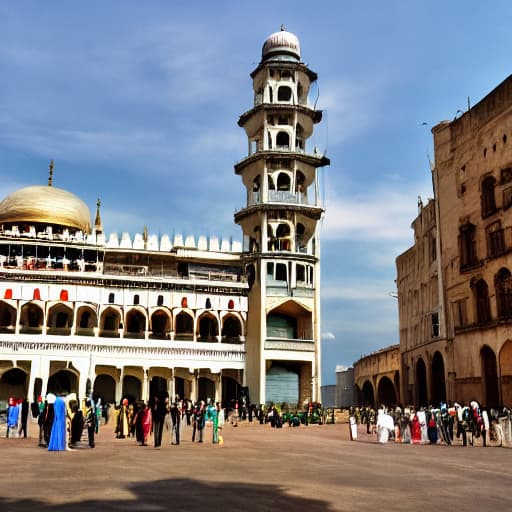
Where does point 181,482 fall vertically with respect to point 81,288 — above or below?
below

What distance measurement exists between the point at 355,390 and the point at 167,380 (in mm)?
27971

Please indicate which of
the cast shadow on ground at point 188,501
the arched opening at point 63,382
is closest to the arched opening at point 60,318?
the arched opening at point 63,382

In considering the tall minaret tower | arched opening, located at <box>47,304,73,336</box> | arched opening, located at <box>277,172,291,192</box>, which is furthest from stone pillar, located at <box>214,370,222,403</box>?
arched opening, located at <box>277,172,291,192</box>

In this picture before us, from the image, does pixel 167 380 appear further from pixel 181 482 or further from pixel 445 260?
pixel 181 482

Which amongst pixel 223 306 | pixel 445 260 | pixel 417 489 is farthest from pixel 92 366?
pixel 417 489

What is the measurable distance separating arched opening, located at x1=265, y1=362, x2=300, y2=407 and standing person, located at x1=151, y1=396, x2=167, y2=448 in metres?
25.4

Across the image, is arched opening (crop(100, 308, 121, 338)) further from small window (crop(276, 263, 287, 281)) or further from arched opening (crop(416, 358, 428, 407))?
arched opening (crop(416, 358, 428, 407))

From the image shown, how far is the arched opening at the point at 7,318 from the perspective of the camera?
42.8 meters

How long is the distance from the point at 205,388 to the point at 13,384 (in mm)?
13074

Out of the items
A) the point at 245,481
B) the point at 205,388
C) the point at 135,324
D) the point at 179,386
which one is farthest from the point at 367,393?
the point at 245,481

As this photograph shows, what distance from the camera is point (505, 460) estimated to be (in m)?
17.0

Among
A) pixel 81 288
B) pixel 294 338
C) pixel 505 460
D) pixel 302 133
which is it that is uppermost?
pixel 302 133

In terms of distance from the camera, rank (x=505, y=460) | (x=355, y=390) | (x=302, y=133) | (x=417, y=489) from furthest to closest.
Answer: (x=355, y=390) → (x=302, y=133) → (x=505, y=460) → (x=417, y=489)

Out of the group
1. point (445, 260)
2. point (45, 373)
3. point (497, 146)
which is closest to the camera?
point (497, 146)
